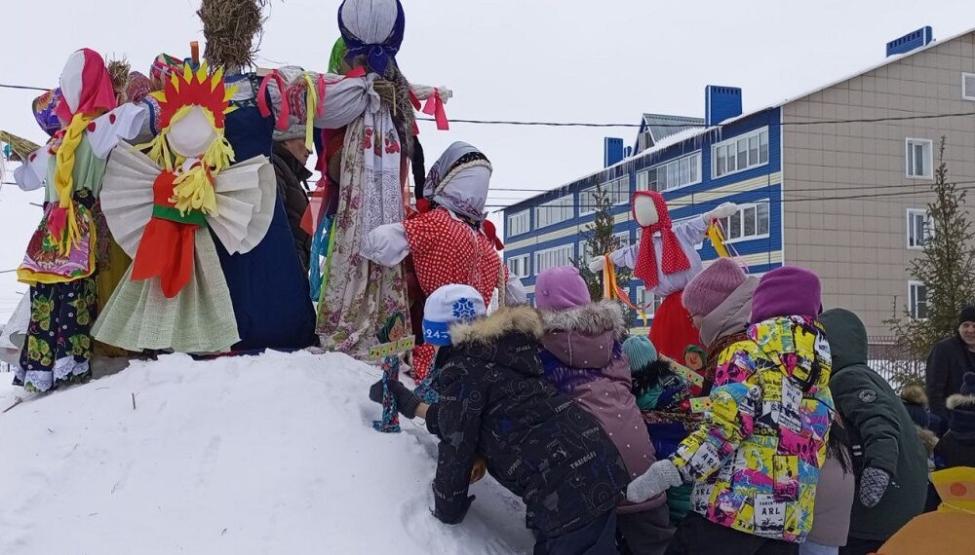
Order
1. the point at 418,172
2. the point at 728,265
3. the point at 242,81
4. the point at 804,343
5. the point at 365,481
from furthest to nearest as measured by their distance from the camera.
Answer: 1. the point at 418,172
2. the point at 242,81
3. the point at 728,265
4. the point at 365,481
5. the point at 804,343

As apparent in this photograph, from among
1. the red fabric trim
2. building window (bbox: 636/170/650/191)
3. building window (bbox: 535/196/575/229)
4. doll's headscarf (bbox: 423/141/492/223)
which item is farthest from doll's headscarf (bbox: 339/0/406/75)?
building window (bbox: 535/196/575/229)

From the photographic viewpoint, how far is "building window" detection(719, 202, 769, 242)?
25312mm

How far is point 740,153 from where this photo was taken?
26562mm

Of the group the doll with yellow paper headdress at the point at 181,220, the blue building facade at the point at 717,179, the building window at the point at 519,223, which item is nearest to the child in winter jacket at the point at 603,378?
the doll with yellow paper headdress at the point at 181,220

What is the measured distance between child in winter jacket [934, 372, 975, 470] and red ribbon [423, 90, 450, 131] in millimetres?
3153

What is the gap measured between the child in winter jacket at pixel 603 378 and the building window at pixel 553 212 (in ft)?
102

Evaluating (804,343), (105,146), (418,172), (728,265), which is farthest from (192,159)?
(804,343)

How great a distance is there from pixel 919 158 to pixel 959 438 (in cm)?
2492

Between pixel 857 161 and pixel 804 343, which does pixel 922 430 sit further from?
Result: pixel 857 161

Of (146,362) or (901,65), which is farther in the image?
(901,65)

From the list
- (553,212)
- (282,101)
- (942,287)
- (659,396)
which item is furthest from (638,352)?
(553,212)

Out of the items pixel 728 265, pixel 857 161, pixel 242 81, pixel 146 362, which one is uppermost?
pixel 857 161

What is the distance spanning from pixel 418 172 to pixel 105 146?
1.79 m

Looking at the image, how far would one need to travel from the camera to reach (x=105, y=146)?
4.38 meters
